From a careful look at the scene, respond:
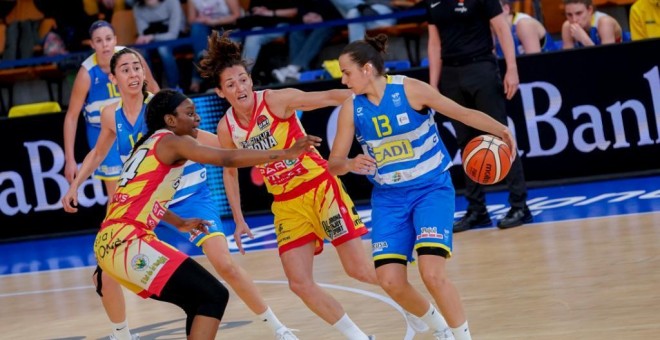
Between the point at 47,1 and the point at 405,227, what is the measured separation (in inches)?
377

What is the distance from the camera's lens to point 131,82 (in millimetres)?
7641

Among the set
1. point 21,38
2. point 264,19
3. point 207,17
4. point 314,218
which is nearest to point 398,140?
point 314,218

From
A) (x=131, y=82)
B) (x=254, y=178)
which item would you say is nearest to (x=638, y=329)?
(x=131, y=82)

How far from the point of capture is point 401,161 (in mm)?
6355

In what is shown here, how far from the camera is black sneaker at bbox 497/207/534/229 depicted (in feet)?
32.8

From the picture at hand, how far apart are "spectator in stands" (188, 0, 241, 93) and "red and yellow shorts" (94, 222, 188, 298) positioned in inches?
293

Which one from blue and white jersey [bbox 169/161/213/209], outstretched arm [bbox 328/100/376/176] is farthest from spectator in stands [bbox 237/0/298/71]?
outstretched arm [bbox 328/100/376/176]

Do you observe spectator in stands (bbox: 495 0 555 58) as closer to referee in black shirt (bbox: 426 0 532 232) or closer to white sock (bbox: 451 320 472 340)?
referee in black shirt (bbox: 426 0 532 232)

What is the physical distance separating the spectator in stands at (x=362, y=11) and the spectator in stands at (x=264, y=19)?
1.96 ft

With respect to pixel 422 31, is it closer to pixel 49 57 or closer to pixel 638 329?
pixel 49 57

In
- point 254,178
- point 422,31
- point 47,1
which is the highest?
point 47,1

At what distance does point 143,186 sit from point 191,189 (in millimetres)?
1343

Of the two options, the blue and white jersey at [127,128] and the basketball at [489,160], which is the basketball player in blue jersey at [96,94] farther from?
the basketball at [489,160]

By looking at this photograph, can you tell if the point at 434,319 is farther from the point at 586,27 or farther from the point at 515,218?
the point at 586,27
